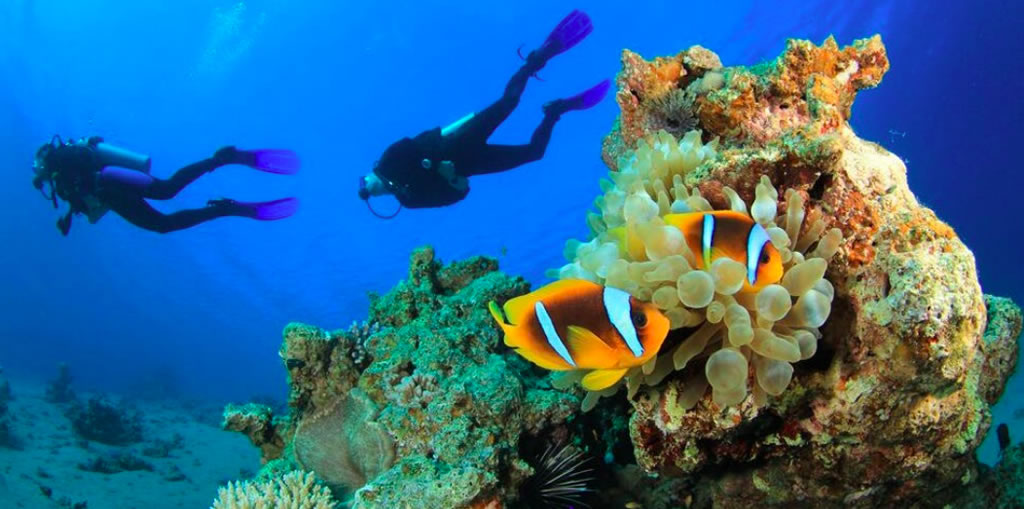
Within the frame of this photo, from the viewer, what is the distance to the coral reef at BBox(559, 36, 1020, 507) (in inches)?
73.1

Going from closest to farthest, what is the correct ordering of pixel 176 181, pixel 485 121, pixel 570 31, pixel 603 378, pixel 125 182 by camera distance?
pixel 603 378 → pixel 125 182 → pixel 570 31 → pixel 485 121 → pixel 176 181

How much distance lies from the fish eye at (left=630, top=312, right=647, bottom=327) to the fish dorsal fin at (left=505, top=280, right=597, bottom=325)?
7.3 inches

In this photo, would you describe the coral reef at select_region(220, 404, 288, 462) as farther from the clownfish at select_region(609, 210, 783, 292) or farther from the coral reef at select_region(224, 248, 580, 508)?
the clownfish at select_region(609, 210, 783, 292)

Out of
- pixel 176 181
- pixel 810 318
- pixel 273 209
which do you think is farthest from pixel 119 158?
pixel 810 318

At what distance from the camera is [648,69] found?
3293mm

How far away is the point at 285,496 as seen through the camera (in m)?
3.31

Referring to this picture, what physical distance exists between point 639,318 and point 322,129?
41.0 metres

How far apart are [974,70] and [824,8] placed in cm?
579

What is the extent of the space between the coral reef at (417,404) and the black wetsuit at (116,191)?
5.77 meters

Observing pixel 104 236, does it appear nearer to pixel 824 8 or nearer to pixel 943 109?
pixel 824 8

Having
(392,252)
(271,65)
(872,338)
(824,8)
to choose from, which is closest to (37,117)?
(271,65)

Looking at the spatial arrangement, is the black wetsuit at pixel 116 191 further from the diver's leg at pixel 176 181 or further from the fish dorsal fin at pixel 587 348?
the fish dorsal fin at pixel 587 348

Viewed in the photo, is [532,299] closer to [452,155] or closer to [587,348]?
[587,348]

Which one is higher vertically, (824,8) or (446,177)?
(824,8)
